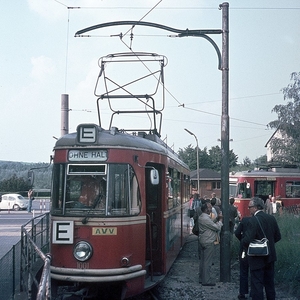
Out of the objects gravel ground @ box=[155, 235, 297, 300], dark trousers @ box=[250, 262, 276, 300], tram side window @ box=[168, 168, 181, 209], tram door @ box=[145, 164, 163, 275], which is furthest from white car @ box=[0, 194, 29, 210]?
dark trousers @ box=[250, 262, 276, 300]

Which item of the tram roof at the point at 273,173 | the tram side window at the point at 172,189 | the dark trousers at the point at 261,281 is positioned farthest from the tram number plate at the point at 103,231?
the tram roof at the point at 273,173

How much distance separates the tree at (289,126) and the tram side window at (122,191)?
34.0 metres

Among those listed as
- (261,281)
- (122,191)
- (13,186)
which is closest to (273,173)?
(261,281)

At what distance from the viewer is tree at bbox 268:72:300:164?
4144 cm

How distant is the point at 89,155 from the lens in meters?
8.98

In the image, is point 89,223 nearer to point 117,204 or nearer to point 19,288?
point 117,204

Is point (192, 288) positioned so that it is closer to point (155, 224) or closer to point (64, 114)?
point (155, 224)

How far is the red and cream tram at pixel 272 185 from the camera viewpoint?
29.8 meters

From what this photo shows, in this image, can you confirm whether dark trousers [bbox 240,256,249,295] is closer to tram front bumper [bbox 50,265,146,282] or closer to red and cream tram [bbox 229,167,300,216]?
tram front bumper [bbox 50,265,146,282]

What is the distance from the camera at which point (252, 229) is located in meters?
8.66

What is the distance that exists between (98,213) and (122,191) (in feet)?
1.76

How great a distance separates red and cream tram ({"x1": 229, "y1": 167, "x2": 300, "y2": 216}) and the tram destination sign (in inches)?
838

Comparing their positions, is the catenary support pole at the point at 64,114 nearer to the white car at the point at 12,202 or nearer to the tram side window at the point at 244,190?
the tram side window at the point at 244,190

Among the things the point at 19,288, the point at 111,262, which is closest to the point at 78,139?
the point at 111,262
